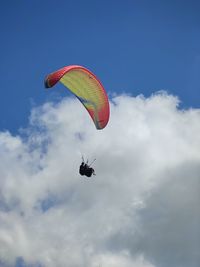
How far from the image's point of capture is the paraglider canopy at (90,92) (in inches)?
1849

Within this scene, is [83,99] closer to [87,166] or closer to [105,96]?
[105,96]

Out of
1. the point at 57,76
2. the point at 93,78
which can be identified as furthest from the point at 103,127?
the point at 57,76

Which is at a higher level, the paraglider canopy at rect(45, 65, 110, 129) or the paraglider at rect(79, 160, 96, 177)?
the paraglider canopy at rect(45, 65, 110, 129)

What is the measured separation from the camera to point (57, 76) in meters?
41.2

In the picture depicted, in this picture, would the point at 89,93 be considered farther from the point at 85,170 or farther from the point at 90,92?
the point at 85,170

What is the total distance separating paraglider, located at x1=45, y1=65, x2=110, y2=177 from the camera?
4700cm

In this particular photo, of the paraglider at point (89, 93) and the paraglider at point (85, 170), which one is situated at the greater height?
the paraglider at point (89, 93)

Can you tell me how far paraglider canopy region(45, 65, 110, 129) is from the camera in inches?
1849

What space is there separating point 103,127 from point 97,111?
1914 millimetres

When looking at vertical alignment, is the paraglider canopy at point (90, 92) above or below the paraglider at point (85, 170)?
above

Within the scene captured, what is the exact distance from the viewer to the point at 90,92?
48.8 metres

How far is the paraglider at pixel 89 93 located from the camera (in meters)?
47.0

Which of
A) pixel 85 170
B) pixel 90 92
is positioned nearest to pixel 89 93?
pixel 90 92

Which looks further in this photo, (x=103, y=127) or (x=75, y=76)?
(x=103, y=127)
